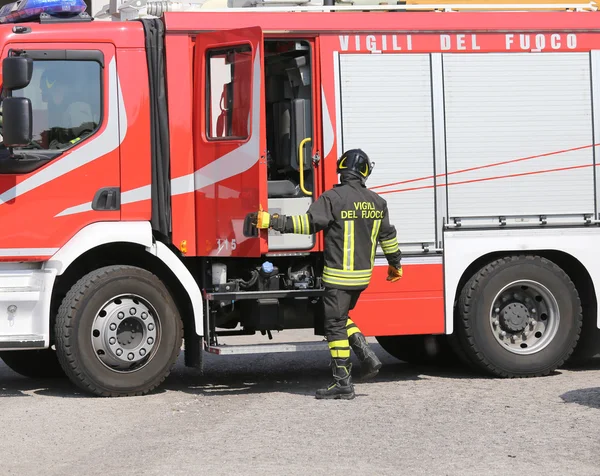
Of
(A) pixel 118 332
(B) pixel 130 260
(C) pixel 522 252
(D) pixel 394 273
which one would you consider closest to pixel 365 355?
(D) pixel 394 273

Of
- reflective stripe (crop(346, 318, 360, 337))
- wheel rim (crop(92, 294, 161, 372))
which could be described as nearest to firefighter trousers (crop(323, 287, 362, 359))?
reflective stripe (crop(346, 318, 360, 337))

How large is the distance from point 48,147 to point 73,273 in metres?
1.06

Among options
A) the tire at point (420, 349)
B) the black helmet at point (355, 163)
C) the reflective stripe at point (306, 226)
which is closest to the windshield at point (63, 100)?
the reflective stripe at point (306, 226)

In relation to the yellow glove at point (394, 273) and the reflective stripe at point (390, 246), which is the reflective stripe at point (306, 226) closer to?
the reflective stripe at point (390, 246)

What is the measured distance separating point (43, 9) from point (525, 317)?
4591mm

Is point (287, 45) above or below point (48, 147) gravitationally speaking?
above

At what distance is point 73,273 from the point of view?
9.05 metres

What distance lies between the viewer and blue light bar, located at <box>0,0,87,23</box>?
8.86 metres

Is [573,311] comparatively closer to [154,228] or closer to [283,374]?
[283,374]

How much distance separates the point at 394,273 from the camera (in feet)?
29.4

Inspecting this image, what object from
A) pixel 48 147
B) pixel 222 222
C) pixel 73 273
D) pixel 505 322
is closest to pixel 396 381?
pixel 505 322

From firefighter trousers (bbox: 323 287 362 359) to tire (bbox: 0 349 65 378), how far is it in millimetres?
2699

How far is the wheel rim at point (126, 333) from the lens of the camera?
341 inches

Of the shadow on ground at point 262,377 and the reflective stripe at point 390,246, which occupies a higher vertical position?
the reflective stripe at point 390,246
